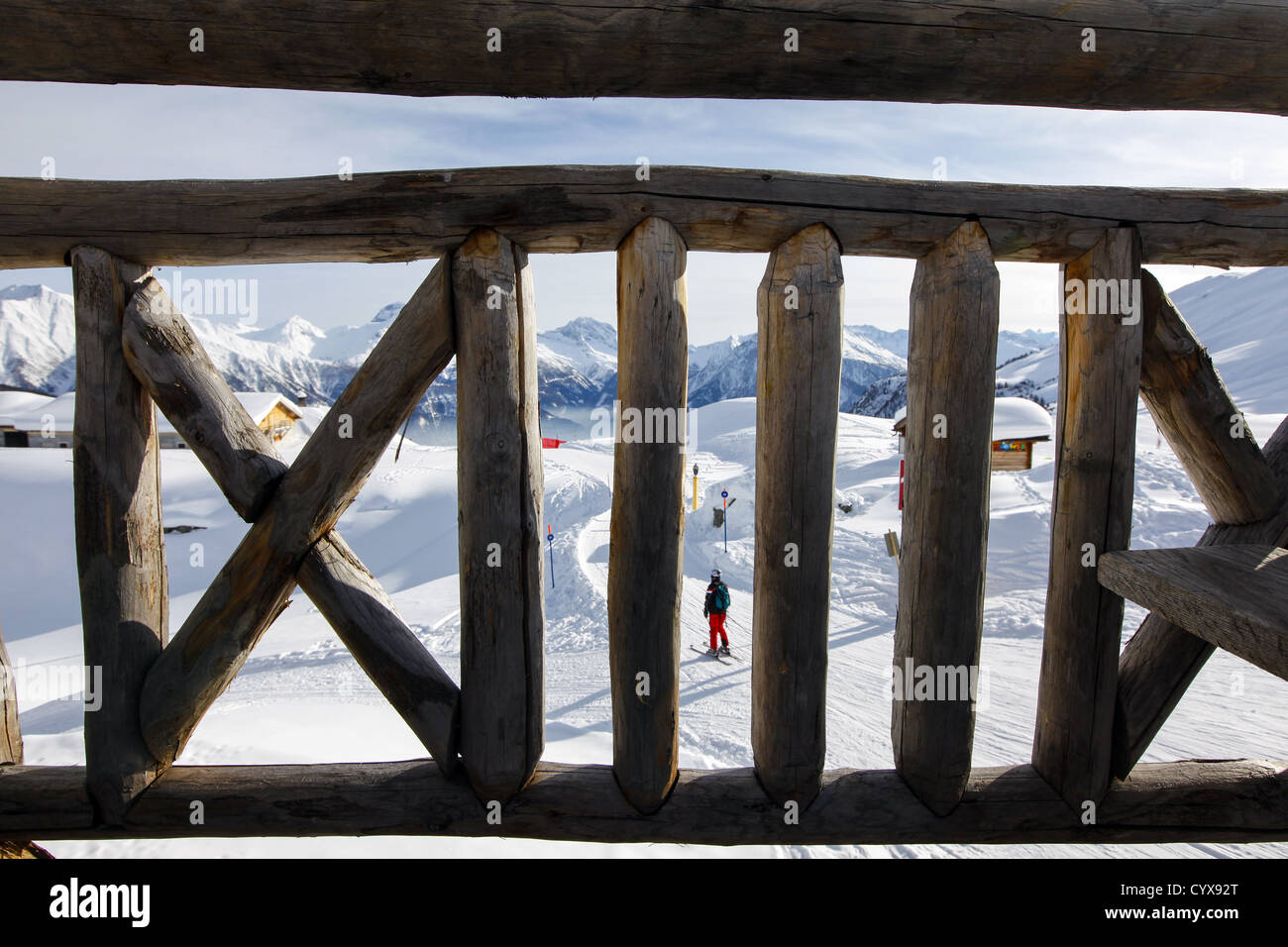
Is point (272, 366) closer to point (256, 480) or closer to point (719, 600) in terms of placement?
point (719, 600)

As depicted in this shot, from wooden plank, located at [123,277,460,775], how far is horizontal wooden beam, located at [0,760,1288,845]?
0.21m

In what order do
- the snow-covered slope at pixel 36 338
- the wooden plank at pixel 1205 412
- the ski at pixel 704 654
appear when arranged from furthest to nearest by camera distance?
the snow-covered slope at pixel 36 338
the ski at pixel 704 654
the wooden plank at pixel 1205 412

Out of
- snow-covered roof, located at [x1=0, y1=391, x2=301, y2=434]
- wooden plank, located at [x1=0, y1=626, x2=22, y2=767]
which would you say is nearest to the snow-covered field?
wooden plank, located at [x1=0, y1=626, x2=22, y2=767]

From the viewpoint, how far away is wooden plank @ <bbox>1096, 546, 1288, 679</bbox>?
145cm

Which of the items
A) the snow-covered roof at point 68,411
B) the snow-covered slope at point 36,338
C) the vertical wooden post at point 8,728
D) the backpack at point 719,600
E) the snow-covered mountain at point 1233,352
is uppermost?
the snow-covered slope at point 36,338

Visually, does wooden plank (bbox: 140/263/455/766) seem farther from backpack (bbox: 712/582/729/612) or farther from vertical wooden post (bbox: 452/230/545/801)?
backpack (bbox: 712/582/729/612)

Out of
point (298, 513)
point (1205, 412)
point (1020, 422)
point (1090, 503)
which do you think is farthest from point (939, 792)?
Answer: point (1020, 422)

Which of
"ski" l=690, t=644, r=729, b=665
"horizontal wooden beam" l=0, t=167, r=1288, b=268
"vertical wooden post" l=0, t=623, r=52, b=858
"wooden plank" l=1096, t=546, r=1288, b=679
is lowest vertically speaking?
"ski" l=690, t=644, r=729, b=665

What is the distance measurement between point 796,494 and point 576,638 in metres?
7.38

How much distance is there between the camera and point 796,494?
207 centimetres

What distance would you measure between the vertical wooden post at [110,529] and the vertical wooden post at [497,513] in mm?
1025

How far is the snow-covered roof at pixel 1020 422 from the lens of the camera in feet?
57.3

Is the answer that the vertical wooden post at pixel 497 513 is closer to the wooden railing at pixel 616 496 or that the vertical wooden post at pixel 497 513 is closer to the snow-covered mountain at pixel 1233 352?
the wooden railing at pixel 616 496

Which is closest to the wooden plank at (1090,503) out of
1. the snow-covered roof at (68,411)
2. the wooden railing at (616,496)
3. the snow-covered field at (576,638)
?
the wooden railing at (616,496)
